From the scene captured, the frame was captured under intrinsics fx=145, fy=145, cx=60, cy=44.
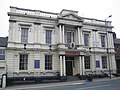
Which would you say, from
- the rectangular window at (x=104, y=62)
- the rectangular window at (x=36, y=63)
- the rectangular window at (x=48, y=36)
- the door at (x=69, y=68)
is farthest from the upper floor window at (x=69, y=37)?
the rectangular window at (x=104, y=62)

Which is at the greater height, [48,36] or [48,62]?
[48,36]

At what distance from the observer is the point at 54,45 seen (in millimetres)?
24016

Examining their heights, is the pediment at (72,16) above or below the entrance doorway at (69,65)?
above

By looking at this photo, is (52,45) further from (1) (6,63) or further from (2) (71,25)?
(1) (6,63)

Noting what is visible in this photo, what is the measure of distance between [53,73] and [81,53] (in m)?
5.74

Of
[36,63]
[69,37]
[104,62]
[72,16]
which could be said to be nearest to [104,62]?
[104,62]

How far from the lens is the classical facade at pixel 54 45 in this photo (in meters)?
21.9

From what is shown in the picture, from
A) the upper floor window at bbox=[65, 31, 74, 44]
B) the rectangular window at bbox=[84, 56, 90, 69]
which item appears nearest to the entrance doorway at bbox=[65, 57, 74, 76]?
the rectangular window at bbox=[84, 56, 90, 69]

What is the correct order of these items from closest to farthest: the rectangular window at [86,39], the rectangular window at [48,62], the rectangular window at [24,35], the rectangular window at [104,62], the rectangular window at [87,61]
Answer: the rectangular window at [24,35] → the rectangular window at [48,62] → the rectangular window at [87,61] → the rectangular window at [86,39] → the rectangular window at [104,62]

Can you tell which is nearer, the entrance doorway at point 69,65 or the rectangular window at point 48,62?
the rectangular window at point 48,62

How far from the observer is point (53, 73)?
2316cm

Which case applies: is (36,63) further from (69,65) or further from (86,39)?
(86,39)

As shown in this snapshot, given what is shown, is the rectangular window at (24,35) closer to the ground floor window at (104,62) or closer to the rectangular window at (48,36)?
the rectangular window at (48,36)

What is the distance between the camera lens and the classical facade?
71.9 ft
